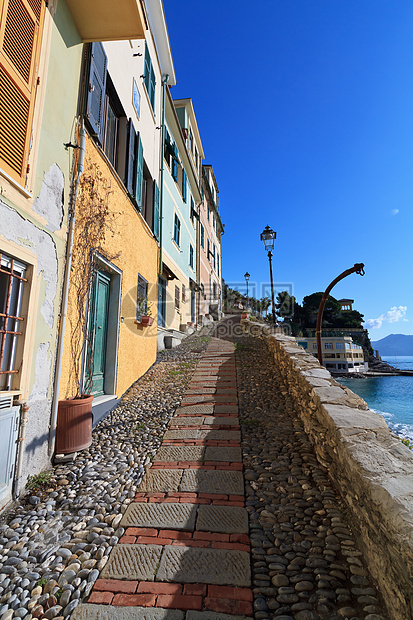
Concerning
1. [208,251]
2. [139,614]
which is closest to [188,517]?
[139,614]

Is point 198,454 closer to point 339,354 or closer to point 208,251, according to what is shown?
point 208,251

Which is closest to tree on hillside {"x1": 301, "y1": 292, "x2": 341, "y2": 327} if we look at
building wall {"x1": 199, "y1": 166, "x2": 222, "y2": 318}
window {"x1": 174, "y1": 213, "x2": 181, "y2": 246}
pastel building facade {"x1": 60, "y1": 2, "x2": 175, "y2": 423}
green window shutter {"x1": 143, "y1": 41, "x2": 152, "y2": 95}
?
building wall {"x1": 199, "y1": 166, "x2": 222, "y2": 318}

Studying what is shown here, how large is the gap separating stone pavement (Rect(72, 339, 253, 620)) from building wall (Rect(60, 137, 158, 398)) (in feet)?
5.30

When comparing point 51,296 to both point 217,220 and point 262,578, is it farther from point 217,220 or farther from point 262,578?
point 217,220

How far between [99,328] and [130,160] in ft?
11.3

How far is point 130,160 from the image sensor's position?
20.2 ft

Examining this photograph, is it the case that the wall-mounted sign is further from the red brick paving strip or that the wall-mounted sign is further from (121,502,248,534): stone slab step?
(121,502,248,534): stone slab step

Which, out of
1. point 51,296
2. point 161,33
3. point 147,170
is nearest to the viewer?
point 51,296

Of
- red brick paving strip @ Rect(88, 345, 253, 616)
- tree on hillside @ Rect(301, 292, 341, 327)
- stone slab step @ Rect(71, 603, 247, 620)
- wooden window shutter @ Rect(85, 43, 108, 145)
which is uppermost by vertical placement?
tree on hillside @ Rect(301, 292, 341, 327)

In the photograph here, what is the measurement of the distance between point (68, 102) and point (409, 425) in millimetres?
13991

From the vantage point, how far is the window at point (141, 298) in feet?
22.5

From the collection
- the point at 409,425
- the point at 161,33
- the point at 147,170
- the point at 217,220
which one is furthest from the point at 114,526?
the point at 217,220

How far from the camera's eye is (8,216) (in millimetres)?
2590

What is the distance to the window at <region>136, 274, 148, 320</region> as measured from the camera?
A: 687 cm
